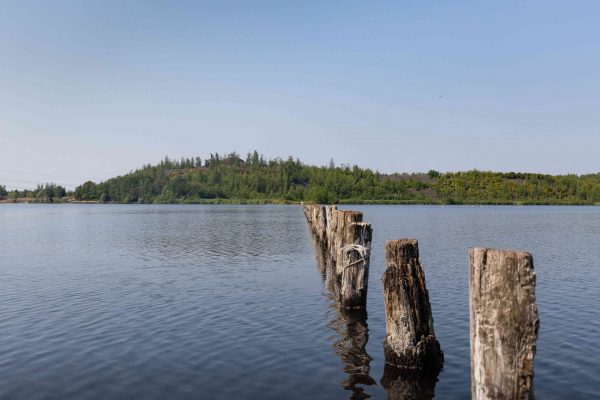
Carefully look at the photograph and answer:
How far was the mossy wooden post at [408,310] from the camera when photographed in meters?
9.91

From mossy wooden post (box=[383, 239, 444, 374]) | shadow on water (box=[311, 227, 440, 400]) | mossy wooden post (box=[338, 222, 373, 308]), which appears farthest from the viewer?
mossy wooden post (box=[338, 222, 373, 308])

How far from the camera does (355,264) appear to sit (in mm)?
14672

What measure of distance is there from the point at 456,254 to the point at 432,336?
76.0 feet

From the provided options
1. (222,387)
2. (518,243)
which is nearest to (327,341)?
(222,387)

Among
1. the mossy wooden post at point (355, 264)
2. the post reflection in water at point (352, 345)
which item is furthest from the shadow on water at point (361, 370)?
the mossy wooden post at point (355, 264)

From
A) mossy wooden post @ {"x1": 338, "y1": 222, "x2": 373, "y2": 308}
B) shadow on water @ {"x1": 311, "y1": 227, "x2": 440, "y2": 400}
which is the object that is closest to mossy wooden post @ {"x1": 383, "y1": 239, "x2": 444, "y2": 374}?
shadow on water @ {"x1": 311, "y1": 227, "x2": 440, "y2": 400}

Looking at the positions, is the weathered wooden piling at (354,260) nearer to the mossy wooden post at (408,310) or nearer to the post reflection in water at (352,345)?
the post reflection in water at (352,345)

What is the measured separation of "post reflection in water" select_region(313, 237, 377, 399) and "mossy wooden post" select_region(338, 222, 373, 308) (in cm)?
42

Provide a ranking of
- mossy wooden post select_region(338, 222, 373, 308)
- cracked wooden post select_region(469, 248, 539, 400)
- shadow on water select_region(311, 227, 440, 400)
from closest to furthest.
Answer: cracked wooden post select_region(469, 248, 539, 400)
shadow on water select_region(311, 227, 440, 400)
mossy wooden post select_region(338, 222, 373, 308)

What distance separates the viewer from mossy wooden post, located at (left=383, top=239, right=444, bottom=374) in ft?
32.5

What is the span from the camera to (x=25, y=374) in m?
10.3

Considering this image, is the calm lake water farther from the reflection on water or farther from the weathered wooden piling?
the weathered wooden piling

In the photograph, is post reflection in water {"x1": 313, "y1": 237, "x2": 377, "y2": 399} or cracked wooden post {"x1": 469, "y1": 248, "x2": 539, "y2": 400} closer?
cracked wooden post {"x1": 469, "y1": 248, "x2": 539, "y2": 400}

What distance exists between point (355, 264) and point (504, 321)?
8.42 m
